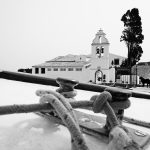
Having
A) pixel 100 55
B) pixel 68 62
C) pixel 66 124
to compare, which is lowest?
pixel 66 124

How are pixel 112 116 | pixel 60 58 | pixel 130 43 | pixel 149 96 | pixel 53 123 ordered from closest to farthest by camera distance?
pixel 112 116, pixel 53 123, pixel 149 96, pixel 130 43, pixel 60 58

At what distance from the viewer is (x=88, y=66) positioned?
40000mm

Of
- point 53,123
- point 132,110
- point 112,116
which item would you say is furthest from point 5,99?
point 112,116

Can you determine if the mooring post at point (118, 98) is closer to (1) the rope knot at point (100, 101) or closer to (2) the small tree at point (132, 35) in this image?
(1) the rope knot at point (100, 101)

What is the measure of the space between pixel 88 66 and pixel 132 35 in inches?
507

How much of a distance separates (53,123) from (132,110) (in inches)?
22.6

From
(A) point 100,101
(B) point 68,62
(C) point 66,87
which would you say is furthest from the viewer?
(B) point 68,62

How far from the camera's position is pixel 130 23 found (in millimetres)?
29562

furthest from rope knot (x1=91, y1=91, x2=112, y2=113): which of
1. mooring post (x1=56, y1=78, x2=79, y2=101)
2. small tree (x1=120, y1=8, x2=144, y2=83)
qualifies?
small tree (x1=120, y1=8, x2=144, y2=83)

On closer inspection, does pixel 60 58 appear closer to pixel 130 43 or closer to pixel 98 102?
pixel 130 43

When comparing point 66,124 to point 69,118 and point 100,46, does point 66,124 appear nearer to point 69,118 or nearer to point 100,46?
point 69,118

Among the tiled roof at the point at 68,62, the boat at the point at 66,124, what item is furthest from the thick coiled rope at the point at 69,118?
the tiled roof at the point at 68,62

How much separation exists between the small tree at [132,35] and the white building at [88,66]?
438cm

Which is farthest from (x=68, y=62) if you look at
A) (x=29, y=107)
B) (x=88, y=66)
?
(x=29, y=107)
